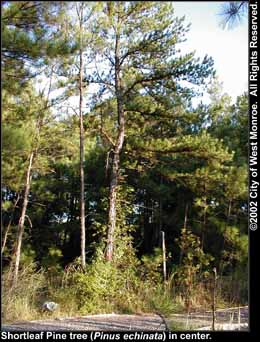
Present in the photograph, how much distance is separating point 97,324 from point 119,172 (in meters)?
5.39

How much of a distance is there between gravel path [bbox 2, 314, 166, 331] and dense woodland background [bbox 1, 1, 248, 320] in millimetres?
669

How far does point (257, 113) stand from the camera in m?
4.82

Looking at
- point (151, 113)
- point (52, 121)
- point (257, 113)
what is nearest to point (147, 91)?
point (151, 113)

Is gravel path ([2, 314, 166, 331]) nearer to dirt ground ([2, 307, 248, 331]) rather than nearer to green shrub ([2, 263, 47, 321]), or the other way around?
dirt ground ([2, 307, 248, 331])

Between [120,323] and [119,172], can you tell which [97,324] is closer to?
[120,323]

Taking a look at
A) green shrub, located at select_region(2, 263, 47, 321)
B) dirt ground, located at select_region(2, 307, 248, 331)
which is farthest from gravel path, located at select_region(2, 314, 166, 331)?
green shrub, located at select_region(2, 263, 47, 321)

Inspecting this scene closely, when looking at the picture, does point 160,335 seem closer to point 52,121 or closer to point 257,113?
point 257,113

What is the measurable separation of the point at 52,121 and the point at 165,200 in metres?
6.30

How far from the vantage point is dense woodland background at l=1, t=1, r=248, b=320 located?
34.4 feet

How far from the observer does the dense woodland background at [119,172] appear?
10.5m

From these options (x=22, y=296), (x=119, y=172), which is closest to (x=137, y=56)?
(x=119, y=172)

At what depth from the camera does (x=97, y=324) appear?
27.1ft

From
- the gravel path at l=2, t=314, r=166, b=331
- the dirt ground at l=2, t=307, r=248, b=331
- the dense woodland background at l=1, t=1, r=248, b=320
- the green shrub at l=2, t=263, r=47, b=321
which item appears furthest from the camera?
the dense woodland background at l=1, t=1, r=248, b=320

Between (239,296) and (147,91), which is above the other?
(147,91)
